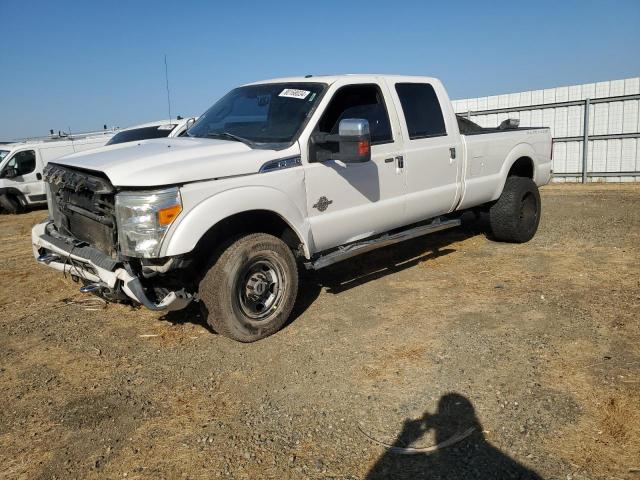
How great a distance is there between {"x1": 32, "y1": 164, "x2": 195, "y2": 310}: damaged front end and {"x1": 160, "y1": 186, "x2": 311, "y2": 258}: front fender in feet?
0.32

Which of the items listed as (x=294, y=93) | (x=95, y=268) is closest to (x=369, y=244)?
(x=294, y=93)

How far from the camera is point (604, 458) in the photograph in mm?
2723

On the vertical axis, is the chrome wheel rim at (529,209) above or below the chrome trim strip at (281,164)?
below

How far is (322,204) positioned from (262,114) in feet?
3.50

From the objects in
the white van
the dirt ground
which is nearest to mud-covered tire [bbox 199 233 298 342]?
the dirt ground

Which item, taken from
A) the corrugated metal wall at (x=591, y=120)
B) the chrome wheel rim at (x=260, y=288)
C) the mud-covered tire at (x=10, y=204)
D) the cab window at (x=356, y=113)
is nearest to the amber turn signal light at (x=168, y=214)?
the chrome wheel rim at (x=260, y=288)

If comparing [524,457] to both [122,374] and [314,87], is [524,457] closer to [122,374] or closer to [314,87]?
[122,374]

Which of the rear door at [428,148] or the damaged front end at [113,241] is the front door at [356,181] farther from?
the damaged front end at [113,241]

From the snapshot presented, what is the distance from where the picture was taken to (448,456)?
280cm

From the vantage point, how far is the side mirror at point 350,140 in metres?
4.12

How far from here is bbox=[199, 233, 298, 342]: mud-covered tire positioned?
399 centimetres

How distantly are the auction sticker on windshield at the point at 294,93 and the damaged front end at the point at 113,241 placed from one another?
5.75 ft

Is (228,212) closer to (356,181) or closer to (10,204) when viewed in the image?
(356,181)

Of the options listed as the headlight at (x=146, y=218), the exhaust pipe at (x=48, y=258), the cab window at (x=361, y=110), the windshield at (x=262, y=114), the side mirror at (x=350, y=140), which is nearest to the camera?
the headlight at (x=146, y=218)
